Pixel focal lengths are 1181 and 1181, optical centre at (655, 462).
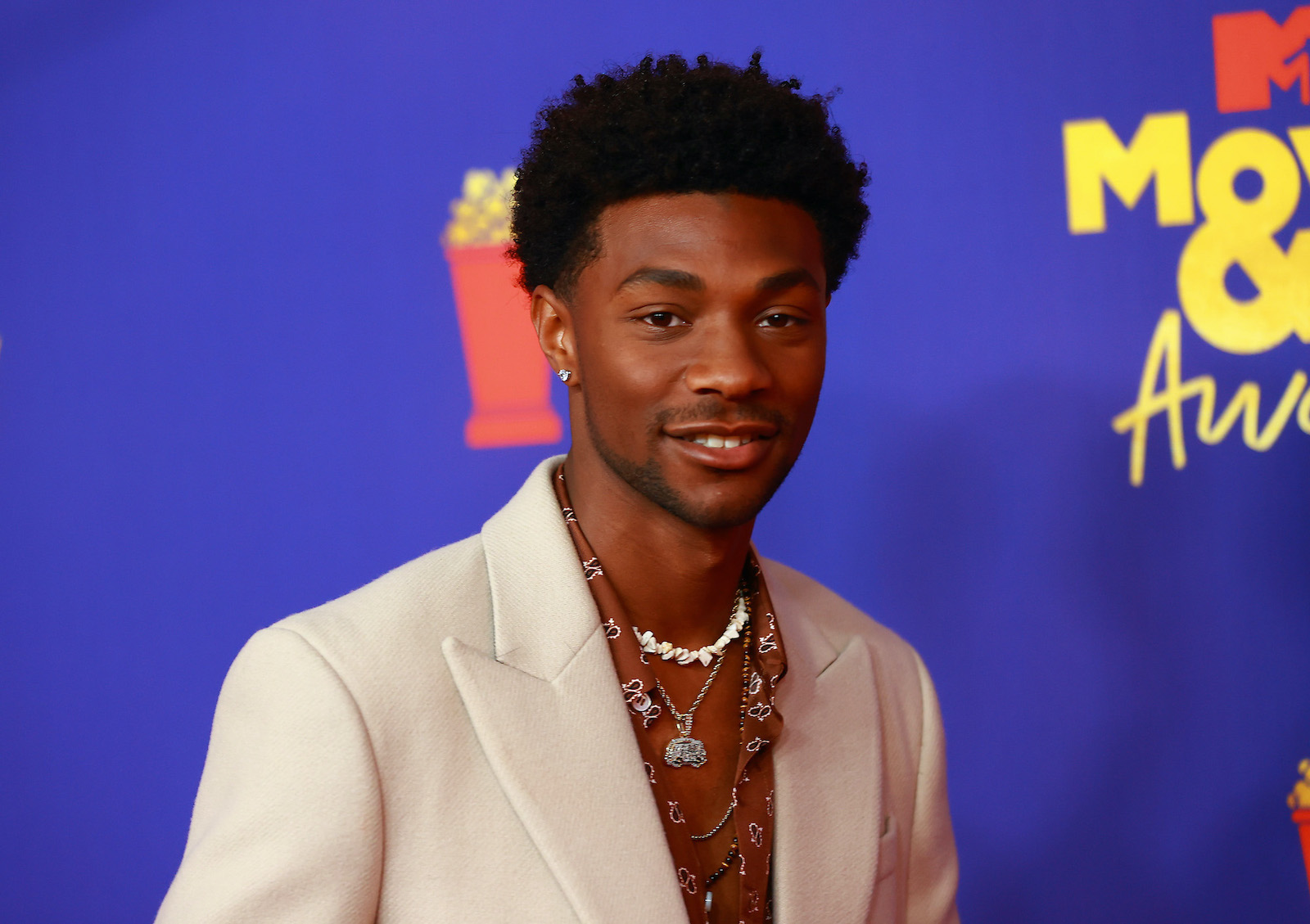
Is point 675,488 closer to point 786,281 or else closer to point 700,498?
point 700,498

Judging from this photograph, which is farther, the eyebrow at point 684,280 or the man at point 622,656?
the eyebrow at point 684,280

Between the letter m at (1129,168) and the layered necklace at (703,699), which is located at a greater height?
the letter m at (1129,168)

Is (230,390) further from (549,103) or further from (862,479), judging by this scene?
(862,479)

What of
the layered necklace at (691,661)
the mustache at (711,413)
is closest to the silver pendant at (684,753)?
the layered necklace at (691,661)

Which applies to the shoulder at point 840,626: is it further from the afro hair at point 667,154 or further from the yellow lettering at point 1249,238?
the yellow lettering at point 1249,238

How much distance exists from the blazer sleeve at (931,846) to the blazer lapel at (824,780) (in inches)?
5.2

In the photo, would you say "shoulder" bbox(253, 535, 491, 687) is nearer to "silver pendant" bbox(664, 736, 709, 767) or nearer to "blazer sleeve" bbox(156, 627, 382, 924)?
"blazer sleeve" bbox(156, 627, 382, 924)

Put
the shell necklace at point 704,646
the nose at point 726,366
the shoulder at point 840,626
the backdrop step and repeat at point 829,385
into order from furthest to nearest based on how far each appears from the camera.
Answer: the backdrop step and repeat at point 829,385 → the shoulder at point 840,626 → the shell necklace at point 704,646 → the nose at point 726,366

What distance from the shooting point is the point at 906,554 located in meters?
2.15

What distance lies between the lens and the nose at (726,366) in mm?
1181

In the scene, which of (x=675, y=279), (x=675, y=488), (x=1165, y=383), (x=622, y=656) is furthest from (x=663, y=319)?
(x=1165, y=383)

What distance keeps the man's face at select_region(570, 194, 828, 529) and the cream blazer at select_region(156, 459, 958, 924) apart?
15 cm

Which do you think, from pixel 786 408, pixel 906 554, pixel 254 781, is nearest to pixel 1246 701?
pixel 906 554

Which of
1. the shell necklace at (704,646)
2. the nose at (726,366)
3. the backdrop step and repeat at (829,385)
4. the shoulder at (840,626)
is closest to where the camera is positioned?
the nose at (726,366)
